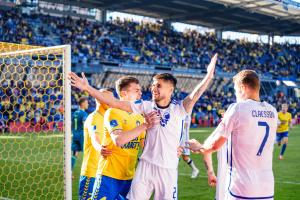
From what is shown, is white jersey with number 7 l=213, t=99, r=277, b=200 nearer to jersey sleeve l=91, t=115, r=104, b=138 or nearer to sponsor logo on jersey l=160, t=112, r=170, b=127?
sponsor logo on jersey l=160, t=112, r=170, b=127

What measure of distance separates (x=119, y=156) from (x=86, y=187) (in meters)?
0.75

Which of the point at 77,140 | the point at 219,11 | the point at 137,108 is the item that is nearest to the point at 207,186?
the point at 77,140

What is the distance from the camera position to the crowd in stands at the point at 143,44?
3089 cm

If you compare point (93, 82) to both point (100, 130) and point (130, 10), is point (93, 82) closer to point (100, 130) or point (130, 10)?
point (130, 10)

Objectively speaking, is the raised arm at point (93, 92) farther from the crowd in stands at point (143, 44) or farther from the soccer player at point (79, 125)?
the crowd in stands at point (143, 44)

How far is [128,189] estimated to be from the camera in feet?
15.4

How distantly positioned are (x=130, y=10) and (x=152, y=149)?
3683 cm

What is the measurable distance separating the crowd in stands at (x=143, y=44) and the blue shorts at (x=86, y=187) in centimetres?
2453

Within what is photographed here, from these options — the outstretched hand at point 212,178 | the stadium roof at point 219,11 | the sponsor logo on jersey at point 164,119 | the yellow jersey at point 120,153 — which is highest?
the stadium roof at point 219,11

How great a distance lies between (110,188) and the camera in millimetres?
4570

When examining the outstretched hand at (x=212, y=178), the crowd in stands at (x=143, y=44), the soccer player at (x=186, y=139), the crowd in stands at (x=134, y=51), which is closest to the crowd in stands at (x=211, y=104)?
the crowd in stands at (x=134, y=51)

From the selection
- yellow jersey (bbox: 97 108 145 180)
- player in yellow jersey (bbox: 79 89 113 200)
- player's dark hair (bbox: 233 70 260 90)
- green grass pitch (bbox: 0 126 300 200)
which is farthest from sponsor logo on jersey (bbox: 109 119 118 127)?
green grass pitch (bbox: 0 126 300 200)

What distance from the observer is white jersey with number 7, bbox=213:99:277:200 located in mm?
3855

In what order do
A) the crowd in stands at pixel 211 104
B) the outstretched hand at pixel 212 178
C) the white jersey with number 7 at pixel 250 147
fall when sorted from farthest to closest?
the crowd in stands at pixel 211 104, the outstretched hand at pixel 212 178, the white jersey with number 7 at pixel 250 147
